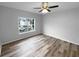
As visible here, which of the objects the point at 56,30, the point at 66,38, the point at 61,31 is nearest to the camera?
the point at 66,38

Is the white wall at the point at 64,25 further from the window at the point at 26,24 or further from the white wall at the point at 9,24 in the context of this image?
the white wall at the point at 9,24

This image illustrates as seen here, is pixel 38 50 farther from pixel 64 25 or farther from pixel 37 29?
pixel 37 29

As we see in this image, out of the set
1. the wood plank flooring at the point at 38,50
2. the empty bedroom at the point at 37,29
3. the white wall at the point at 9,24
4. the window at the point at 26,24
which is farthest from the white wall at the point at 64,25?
the white wall at the point at 9,24

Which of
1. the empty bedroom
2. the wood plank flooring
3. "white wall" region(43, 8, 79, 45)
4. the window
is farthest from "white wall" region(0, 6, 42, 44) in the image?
"white wall" region(43, 8, 79, 45)

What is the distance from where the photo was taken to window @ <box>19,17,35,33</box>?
6.09 m

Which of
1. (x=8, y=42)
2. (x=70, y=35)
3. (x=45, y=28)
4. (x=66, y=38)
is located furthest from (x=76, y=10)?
(x=8, y=42)

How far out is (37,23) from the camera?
25.4 ft

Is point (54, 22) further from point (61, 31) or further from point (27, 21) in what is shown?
point (27, 21)

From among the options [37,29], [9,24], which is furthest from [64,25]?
[9,24]

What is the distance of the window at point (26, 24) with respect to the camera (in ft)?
20.0

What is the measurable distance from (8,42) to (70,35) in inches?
143

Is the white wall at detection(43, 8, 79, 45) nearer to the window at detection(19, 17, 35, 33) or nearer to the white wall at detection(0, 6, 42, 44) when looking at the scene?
the window at detection(19, 17, 35, 33)

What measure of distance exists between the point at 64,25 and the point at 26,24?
9.32 ft

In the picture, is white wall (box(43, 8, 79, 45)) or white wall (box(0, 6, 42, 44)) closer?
white wall (box(0, 6, 42, 44))
